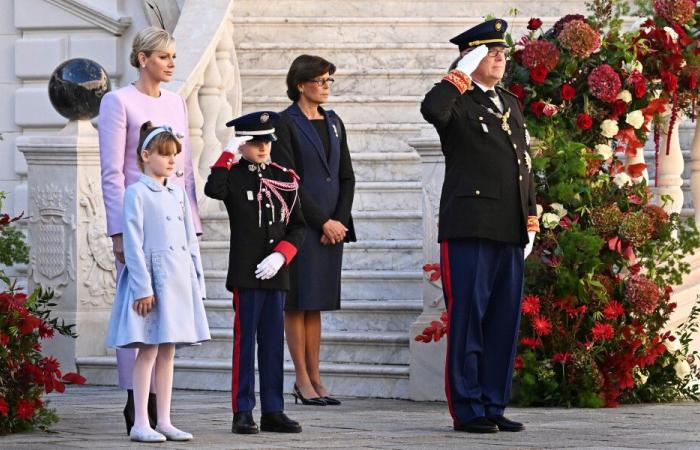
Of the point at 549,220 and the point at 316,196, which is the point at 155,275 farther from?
the point at 549,220

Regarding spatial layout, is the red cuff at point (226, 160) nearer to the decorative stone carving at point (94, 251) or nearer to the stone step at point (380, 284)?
the stone step at point (380, 284)

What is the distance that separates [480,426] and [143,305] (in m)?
1.40

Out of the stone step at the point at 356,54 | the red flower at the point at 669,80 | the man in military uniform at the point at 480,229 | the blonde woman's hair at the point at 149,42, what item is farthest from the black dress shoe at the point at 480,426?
the stone step at the point at 356,54

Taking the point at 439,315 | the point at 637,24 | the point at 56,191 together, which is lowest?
the point at 439,315

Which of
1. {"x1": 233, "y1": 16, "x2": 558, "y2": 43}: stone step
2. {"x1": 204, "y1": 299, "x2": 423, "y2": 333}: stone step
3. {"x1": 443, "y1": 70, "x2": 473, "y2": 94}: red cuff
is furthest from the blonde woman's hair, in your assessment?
{"x1": 233, "y1": 16, "x2": 558, "y2": 43}: stone step

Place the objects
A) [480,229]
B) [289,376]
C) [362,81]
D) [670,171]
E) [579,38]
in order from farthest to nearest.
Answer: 1. [362,81]
2. [289,376]
3. [670,171]
4. [579,38]
5. [480,229]

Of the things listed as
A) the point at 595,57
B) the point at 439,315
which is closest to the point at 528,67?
the point at 595,57

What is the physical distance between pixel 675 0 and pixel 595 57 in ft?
1.66

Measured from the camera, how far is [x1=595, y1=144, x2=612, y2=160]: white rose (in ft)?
29.7

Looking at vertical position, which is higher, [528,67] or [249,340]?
[528,67]

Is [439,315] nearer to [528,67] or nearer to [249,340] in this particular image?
[528,67]

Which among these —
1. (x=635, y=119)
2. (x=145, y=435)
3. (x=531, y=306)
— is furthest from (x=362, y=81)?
(x=145, y=435)

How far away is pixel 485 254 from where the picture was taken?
7586 millimetres

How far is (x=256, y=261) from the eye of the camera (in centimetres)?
759
